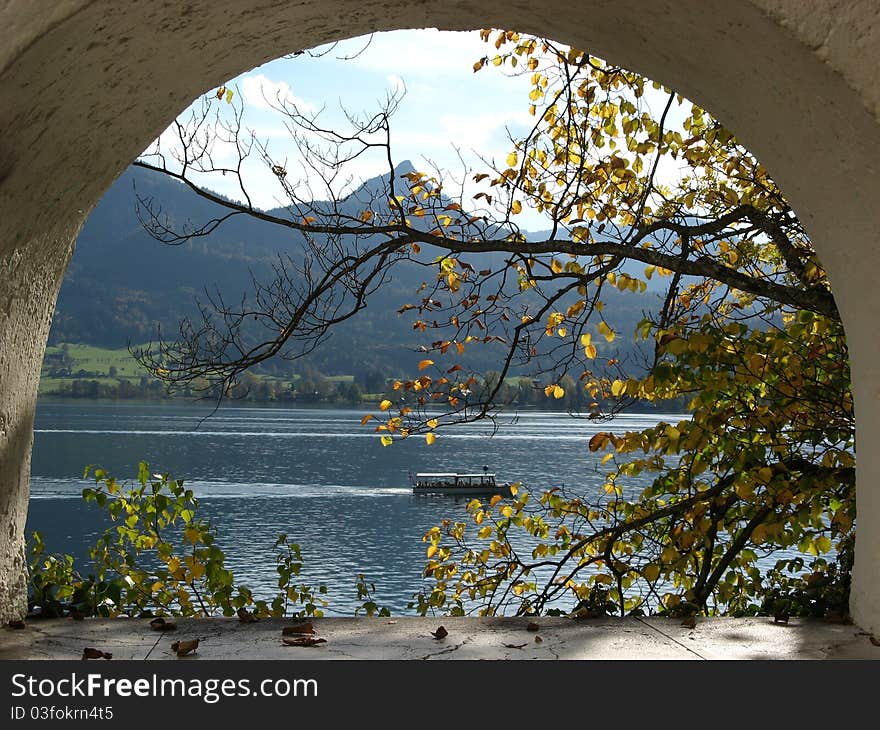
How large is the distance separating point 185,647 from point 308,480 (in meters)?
51.6

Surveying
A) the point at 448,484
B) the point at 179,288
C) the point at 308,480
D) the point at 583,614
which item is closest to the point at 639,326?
the point at 583,614

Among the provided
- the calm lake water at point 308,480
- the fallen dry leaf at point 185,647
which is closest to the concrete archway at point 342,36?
the fallen dry leaf at point 185,647

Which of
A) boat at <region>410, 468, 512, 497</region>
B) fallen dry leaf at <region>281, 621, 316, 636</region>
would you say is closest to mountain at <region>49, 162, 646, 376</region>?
boat at <region>410, 468, 512, 497</region>

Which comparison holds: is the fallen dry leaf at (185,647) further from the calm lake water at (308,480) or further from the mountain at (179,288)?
the mountain at (179,288)

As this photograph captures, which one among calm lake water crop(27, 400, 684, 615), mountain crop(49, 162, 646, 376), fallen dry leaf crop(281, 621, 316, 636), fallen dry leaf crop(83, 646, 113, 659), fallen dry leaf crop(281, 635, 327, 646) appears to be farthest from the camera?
mountain crop(49, 162, 646, 376)

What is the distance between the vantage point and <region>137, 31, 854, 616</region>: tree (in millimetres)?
4352

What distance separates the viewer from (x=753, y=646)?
274cm

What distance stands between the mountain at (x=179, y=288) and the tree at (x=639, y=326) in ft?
262

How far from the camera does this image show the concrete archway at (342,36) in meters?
1.95

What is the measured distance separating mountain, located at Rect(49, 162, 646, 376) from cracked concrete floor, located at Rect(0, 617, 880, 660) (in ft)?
272

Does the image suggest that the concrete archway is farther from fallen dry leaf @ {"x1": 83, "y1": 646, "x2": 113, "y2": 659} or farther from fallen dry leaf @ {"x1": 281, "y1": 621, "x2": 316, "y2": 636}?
fallen dry leaf @ {"x1": 281, "y1": 621, "x2": 316, "y2": 636}

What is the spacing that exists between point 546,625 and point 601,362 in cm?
406
